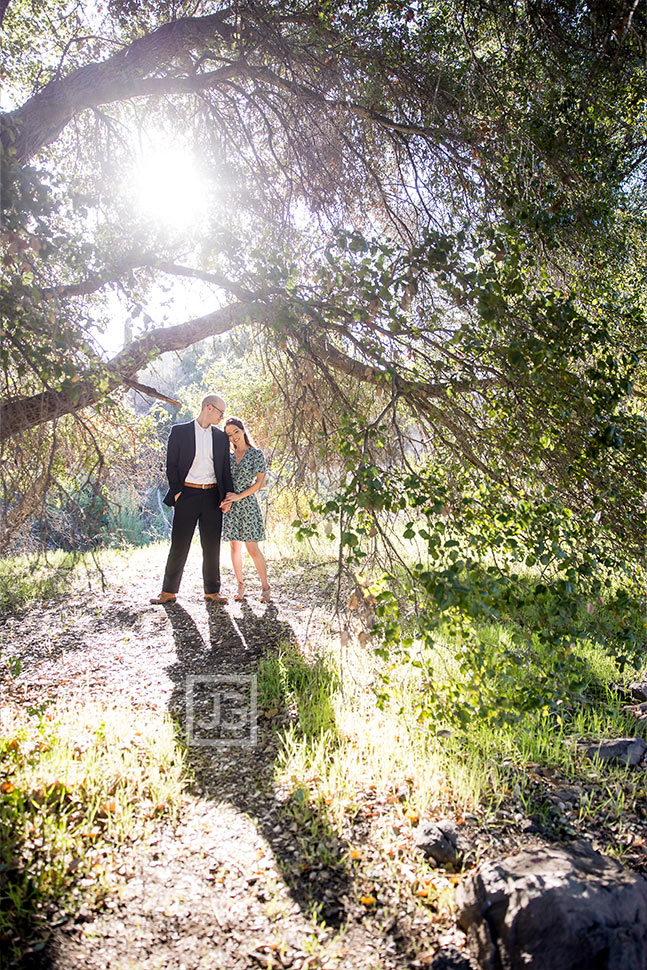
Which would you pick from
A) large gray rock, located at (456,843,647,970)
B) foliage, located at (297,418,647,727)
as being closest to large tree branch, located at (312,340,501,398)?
foliage, located at (297,418,647,727)

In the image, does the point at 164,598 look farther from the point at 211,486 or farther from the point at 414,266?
the point at 414,266

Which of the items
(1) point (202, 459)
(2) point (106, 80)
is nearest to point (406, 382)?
(2) point (106, 80)

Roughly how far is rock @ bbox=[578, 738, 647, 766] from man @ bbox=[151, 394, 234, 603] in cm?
383

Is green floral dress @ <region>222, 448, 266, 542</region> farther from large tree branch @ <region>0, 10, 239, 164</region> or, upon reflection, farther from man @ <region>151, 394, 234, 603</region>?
large tree branch @ <region>0, 10, 239, 164</region>

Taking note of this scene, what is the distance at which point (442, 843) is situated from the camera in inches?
105

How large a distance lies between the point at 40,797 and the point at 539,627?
250 centimetres

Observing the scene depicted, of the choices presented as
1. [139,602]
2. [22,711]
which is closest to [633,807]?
[22,711]

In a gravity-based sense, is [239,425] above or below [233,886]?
above

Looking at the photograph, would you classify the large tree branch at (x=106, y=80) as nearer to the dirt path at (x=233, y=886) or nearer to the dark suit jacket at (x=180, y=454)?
the dark suit jacket at (x=180, y=454)

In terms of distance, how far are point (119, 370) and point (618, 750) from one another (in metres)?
3.80

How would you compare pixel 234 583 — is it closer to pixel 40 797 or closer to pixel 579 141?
pixel 40 797

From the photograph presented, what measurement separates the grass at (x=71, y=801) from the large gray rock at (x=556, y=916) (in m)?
1.53

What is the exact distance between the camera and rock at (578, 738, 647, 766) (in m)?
3.46

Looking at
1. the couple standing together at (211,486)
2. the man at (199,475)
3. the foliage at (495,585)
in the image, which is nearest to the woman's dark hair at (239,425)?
the couple standing together at (211,486)
